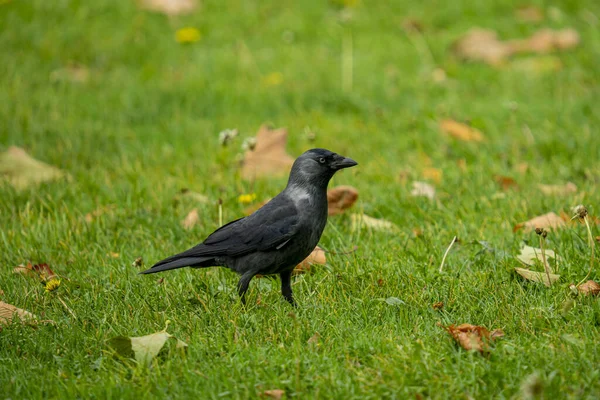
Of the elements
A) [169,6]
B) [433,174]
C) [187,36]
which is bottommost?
[433,174]

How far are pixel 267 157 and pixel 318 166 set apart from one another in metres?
1.94

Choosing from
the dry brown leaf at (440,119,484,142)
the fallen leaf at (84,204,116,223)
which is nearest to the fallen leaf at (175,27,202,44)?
the dry brown leaf at (440,119,484,142)

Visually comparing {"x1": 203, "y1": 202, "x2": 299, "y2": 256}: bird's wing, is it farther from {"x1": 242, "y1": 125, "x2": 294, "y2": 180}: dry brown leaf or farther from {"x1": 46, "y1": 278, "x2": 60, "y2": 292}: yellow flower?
{"x1": 242, "y1": 125, "x2": 294, "y2": 180}: dry brown leaf

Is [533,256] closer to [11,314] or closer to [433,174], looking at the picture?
[433,174]

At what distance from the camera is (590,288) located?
3531 mm

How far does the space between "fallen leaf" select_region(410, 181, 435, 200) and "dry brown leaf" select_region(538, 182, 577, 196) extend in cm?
73

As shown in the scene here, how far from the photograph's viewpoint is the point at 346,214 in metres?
4.93

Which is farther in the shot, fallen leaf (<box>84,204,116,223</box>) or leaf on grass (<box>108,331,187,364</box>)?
fallen leaf (<box>84,204,116,223</box>)

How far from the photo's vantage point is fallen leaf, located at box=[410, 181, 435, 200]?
5.11 meters

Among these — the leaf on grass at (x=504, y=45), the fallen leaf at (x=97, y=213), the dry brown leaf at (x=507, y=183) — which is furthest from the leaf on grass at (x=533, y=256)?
the leaf on grass at (x=504, y=45)

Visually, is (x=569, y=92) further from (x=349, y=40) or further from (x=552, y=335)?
(x=552, y=335)

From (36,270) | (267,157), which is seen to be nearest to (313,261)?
A: (36,270)

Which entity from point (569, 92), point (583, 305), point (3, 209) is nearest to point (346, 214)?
point (583, 305)

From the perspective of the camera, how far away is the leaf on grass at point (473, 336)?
307 centimetres
